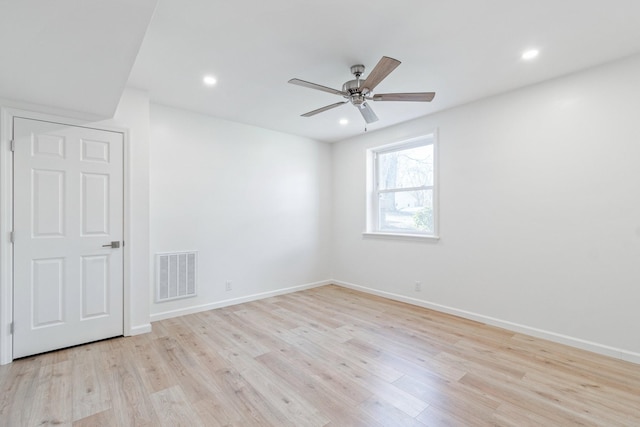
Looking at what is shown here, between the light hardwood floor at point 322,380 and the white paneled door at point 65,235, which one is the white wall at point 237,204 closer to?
the white paneled door at point 65,235

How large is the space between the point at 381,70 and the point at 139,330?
Answer: 3437mm

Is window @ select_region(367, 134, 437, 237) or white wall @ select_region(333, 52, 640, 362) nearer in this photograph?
white wall @ select_region(333, 52, 640, 362)

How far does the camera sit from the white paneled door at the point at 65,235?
8.63 feet

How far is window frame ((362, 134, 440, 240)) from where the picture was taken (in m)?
3.97

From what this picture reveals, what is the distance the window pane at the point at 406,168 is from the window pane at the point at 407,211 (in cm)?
15

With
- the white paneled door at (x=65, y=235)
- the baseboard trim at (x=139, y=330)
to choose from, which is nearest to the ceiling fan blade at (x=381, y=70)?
the white paneled door at (x=65, y=235)

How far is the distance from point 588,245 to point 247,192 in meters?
4.01

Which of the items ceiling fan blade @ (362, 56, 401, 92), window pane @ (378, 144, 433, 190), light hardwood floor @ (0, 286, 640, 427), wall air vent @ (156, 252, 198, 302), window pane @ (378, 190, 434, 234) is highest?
ceiling fan blade @ (362, 56, 401, 92)

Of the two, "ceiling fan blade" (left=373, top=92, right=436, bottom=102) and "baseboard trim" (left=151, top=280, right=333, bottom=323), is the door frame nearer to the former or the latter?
"baseboard trim" (left=151, top=280, right=333, bottom=323)

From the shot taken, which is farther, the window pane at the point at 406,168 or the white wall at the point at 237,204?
the window pane at the point at 406,168

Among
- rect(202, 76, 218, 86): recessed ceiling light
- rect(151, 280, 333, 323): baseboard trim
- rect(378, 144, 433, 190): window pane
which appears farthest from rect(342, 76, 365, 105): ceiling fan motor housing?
rect(151, 280, 333, 323): baseboard trim

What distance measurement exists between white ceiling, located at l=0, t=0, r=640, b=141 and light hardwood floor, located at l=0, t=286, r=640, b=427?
2.27 m

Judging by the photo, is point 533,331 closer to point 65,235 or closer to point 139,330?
point 139,330

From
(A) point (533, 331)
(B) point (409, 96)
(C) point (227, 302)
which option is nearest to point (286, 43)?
(B) point (409, 96)
